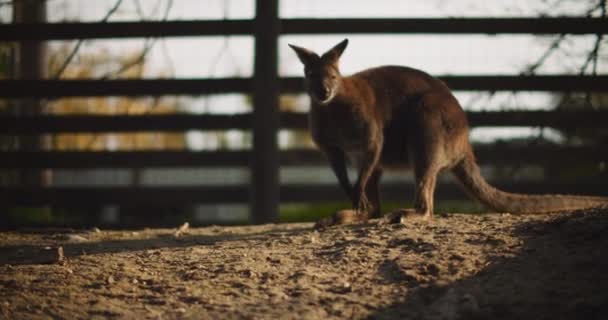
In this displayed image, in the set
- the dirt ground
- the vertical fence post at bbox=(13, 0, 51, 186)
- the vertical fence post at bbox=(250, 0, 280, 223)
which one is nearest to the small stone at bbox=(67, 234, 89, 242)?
the dirt ground

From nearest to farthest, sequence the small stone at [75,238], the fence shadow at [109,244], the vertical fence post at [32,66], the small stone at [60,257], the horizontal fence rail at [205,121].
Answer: the small stone at [60,257]
the fence shadow at [109,244]
the small stone at [75,238]
the horizontal fence rail at [205,121]
the vertical fence post at [32,66]

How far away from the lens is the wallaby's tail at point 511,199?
4.34 meters

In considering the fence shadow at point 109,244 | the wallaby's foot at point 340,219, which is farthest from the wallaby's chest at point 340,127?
the fence shadow at point 109,244

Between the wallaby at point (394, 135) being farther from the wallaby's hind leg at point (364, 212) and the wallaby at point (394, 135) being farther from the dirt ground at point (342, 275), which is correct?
the dirt ground at point (342, 275)

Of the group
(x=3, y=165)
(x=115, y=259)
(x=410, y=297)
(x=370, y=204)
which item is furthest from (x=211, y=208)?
(x=410, y=297)

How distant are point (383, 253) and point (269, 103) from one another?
8.99 ft

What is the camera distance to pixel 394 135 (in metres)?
4.48

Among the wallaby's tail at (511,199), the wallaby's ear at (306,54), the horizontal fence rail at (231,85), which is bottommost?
the wallaby's tail at (511,199)

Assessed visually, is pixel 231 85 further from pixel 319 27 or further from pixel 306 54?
pixel 306 54

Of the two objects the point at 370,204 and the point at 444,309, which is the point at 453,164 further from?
the point at 444,309

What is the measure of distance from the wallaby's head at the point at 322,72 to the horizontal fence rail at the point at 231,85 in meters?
1.43

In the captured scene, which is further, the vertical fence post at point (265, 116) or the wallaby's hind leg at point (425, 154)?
the vertical fence post at point (265, 116)

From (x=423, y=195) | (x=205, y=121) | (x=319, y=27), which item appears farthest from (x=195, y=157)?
(x=423, y=195)

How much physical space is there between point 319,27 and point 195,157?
162 centimetres
